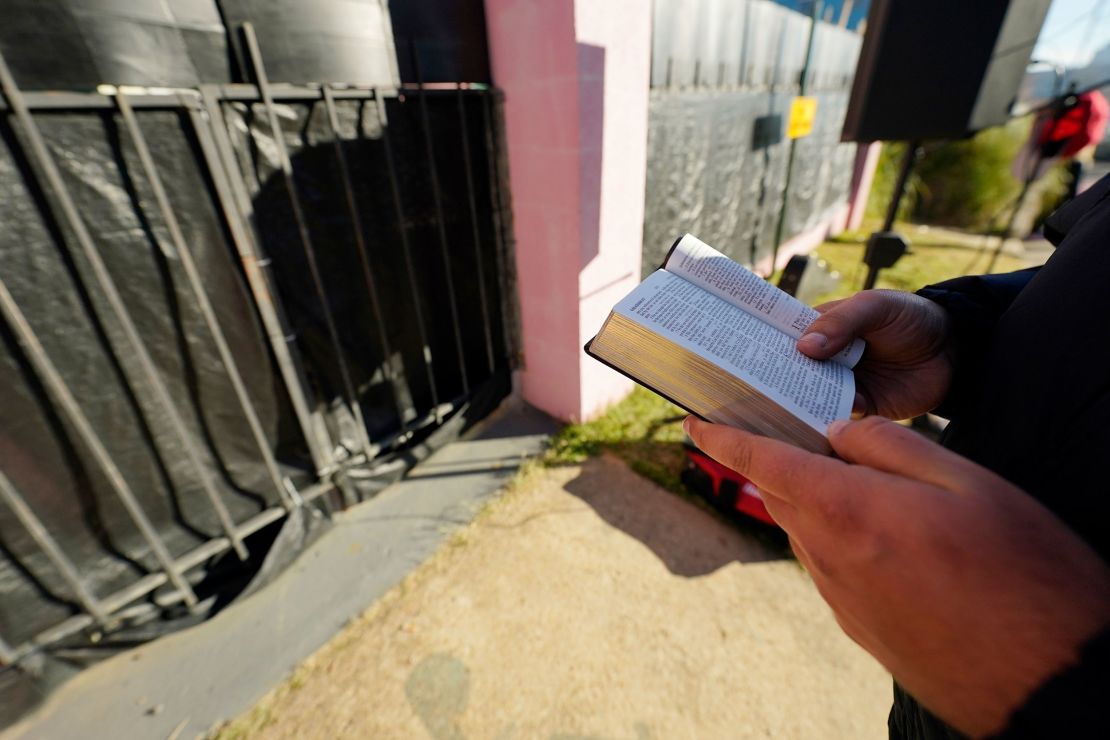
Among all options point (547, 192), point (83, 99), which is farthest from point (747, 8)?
point (83, 99)

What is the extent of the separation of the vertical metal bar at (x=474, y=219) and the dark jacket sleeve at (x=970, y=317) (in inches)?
95.6

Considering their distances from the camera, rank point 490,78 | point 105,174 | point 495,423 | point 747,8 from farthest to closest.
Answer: point 747,8, point 495,423, point 490,78, point 105,174

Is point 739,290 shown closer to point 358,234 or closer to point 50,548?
point 358,234

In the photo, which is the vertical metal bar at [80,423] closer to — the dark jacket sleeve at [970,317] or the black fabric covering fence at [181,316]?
the black fabric covering fence at [181,316]

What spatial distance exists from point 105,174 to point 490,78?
1962 mm

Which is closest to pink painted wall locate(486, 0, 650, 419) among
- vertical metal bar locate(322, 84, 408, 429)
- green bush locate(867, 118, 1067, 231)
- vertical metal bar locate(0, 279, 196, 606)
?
vertical metal bar locate(322, 84, 408, 429)

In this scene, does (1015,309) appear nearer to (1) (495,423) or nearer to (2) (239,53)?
(2) (239,53)

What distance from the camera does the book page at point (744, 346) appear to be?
2.80ft

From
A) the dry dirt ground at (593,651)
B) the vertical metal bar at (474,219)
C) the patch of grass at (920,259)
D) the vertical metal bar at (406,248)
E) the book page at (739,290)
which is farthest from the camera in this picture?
the patch of grass at (920,259)

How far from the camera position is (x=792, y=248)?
6.76m

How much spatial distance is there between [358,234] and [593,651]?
2.29 meters

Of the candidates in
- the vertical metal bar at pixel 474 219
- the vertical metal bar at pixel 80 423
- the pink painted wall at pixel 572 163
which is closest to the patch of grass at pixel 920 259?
the pink painted wall at pixel 572 163

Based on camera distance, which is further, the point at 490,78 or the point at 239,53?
the point at 490,78

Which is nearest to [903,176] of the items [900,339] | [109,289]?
[900,339]
